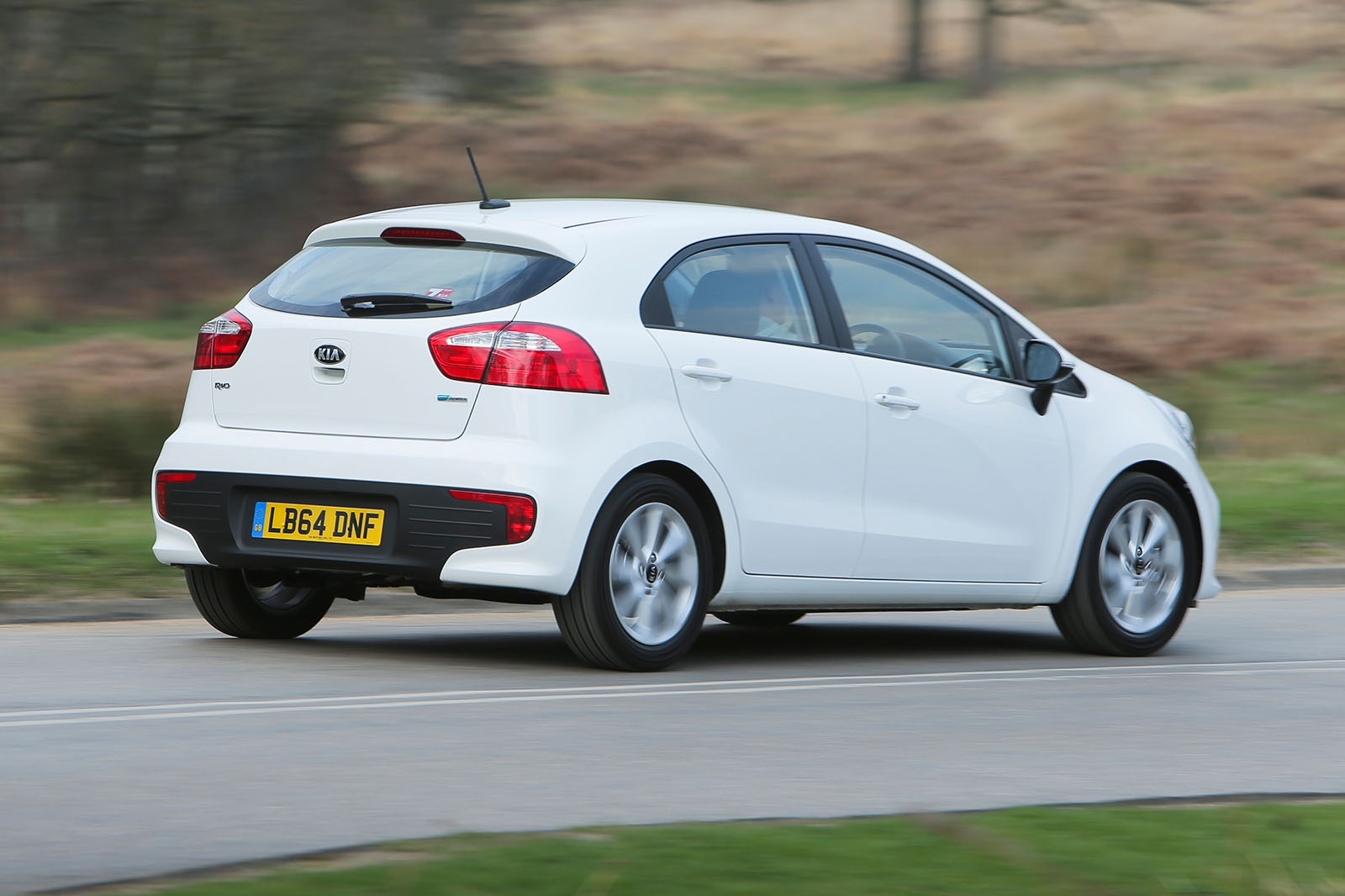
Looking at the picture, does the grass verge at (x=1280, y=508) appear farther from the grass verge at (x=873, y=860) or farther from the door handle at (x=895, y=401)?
the grass verge at (x=873, y=860)

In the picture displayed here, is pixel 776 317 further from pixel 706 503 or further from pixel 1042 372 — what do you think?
pixel 1042 372

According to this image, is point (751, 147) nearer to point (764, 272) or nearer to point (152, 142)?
point (152, 142)

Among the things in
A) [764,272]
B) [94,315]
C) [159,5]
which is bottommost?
[94,315]

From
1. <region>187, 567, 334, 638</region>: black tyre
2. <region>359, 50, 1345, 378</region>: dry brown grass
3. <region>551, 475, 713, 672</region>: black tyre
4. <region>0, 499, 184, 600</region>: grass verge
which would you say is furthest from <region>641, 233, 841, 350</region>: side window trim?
<region>359, 50, 1345, 378</region>: dry brown grass

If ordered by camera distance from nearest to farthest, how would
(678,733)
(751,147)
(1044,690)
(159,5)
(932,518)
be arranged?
1. (678,733)
2. (1044,690)
3. (932,518)
4. (159,5)
5. (751,147)

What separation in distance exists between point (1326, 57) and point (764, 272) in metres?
46.4

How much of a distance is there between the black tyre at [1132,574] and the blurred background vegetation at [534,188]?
3.88 metres

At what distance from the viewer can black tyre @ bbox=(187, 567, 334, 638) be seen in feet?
28.7

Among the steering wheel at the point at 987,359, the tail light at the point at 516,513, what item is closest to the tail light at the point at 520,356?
the tail light at the point at 516,513

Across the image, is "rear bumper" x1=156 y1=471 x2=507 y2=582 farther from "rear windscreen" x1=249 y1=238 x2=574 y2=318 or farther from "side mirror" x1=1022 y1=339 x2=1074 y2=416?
"side mirror" x1=1022 y1=339 x2=1074 y2=416

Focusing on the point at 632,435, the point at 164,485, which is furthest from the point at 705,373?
the point at 164,485

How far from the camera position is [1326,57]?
51.9m

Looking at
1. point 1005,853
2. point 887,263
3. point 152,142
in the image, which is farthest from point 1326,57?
point 1005,853

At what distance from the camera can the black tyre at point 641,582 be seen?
7793 mm
